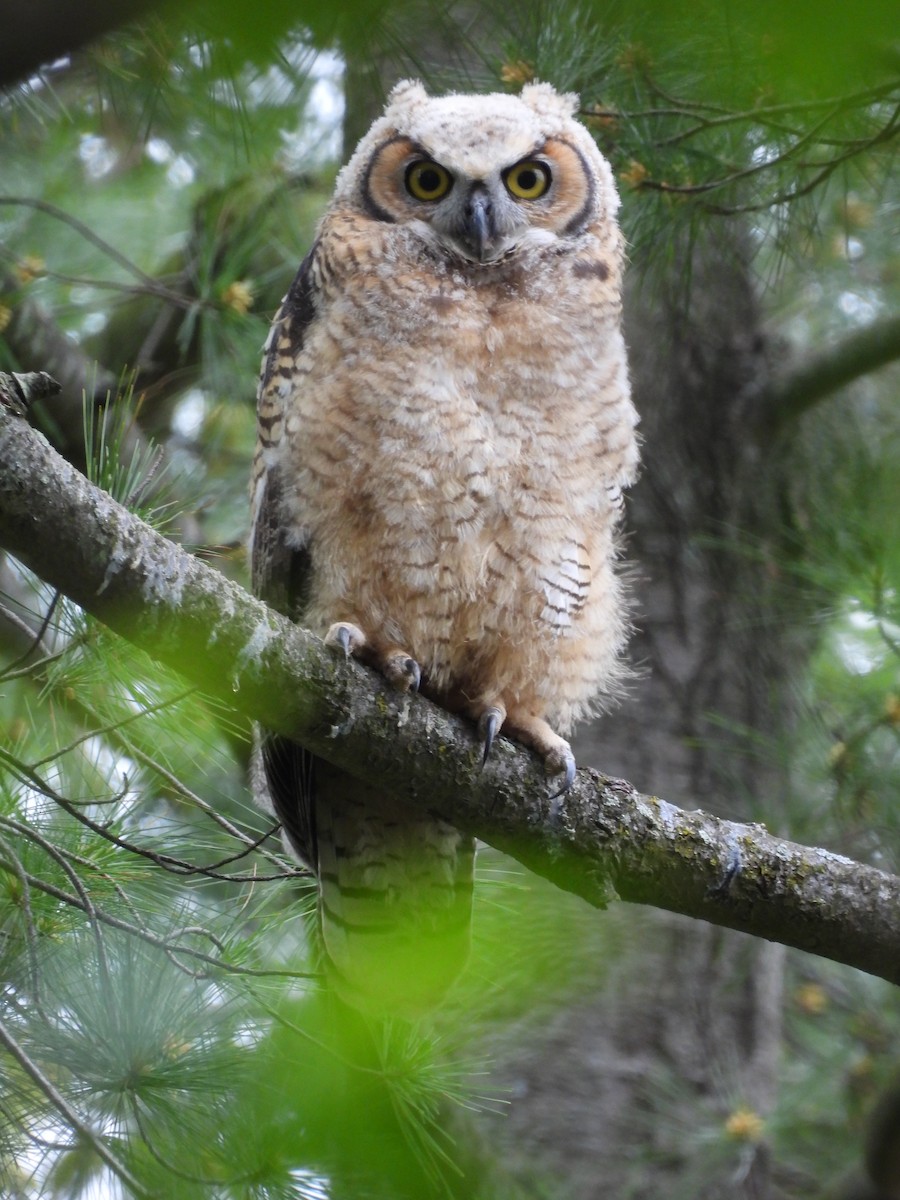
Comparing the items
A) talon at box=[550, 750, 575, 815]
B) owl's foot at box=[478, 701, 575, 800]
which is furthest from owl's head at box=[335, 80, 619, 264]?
talon at box=[550, 750, 575, 815]

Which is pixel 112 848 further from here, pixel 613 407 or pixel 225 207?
pixel 225 207

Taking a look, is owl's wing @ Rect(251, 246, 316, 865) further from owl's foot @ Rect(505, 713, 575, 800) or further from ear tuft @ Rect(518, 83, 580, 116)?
ear tuft @ Rect(518, 83, 580, 116)

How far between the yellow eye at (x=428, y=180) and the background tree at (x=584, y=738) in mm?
313

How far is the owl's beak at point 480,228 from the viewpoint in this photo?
2.69 metres

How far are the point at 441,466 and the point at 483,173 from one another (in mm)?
809

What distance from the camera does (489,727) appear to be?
7.83 ft

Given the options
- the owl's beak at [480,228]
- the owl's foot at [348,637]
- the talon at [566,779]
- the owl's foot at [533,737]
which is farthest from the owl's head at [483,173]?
the talon at [566,779]

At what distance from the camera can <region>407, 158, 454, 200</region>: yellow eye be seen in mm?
2844

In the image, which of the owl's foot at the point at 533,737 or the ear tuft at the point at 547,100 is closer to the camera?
the owl's foot at the point at 533,737

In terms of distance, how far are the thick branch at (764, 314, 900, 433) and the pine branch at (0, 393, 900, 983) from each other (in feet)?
6.46

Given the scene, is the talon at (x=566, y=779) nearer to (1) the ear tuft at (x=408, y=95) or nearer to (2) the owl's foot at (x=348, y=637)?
(2) the owl's foot at (x=348, y=637)

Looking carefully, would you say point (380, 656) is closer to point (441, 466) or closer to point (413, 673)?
point (413, 673)

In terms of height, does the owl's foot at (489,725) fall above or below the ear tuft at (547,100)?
below

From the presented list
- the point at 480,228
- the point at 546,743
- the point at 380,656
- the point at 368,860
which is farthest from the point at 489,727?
the point at 480,228
